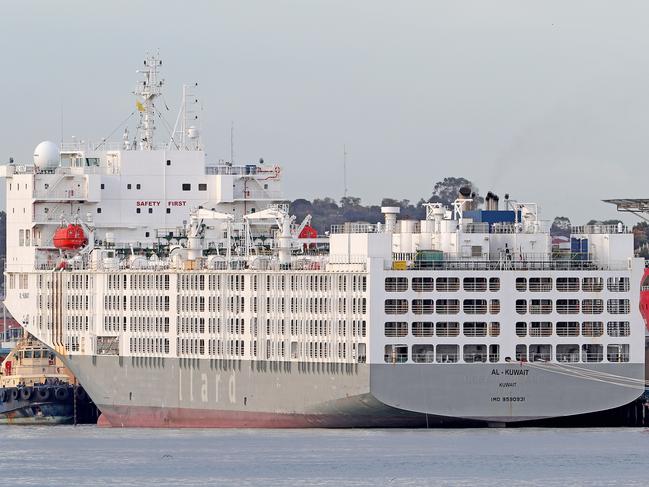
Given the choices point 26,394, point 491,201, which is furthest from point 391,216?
point 26,394

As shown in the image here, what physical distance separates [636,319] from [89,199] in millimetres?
26741

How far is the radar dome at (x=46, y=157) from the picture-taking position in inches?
4619

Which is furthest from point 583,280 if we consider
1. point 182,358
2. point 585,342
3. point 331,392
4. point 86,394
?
point 86,394

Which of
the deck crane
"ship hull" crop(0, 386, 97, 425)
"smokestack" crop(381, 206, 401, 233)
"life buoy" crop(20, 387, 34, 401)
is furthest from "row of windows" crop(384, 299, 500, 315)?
"life buoy" crop(20, 387, 34, 401)

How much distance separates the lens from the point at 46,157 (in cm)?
11731

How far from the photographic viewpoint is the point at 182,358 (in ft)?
356

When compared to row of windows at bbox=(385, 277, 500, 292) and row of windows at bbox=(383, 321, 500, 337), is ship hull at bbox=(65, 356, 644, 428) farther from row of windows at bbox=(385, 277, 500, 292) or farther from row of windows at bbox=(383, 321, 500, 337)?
row of windows at bbox=(385, 277, 500, 292)

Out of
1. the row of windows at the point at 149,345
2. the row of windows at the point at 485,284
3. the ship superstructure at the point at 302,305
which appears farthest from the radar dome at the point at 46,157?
the row of windows at the point at 485,284

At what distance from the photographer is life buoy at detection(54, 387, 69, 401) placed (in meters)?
115

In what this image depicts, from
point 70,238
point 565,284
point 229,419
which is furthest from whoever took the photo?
point 70,238

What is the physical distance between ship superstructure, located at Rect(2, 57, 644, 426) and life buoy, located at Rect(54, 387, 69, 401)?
2.11 m

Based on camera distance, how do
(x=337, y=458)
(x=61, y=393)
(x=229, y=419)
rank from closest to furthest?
(x=337, y=458)
(x=229, y=419)
(x=61, y=393)

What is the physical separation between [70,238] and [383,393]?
20.1 m

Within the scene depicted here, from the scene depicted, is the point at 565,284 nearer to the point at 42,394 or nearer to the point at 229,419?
the point at 229,419
